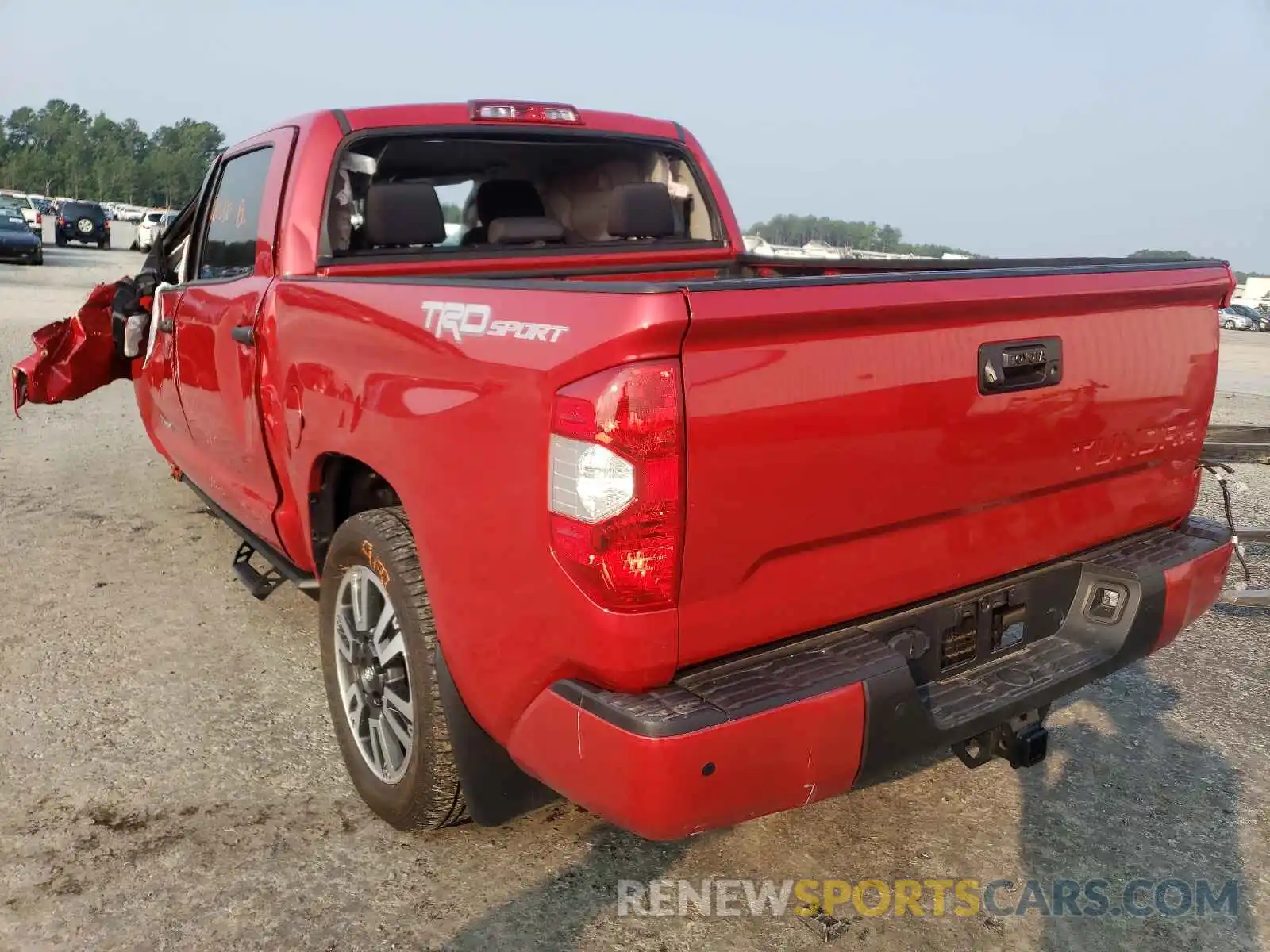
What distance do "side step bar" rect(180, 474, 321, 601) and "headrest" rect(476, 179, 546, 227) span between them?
5.32ft

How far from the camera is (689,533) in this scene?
6.54 feet

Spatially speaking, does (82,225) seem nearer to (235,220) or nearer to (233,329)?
(235,220)

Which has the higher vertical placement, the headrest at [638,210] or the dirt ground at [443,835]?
the headrest at [638,210]

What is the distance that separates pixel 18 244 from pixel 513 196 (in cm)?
2992

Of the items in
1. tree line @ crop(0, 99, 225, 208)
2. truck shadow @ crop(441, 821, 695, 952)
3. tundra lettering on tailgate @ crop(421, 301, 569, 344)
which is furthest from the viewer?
tree line @ crop(0, 99, 225, 208)

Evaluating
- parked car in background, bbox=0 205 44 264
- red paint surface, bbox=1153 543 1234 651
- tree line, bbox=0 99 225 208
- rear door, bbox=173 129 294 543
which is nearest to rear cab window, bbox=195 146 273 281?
rear door, bbox=173 129 294 543

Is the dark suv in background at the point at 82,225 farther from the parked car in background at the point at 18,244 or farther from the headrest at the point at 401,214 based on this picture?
the headrest at the point at 401,214

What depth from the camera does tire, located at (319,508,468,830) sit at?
2.59 metres

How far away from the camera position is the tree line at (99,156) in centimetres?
14238

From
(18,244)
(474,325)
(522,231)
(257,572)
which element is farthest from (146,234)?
(474,325)

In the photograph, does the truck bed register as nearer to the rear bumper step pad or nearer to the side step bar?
the rear bumper step pad

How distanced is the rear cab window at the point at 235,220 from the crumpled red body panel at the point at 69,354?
1629 millimetres

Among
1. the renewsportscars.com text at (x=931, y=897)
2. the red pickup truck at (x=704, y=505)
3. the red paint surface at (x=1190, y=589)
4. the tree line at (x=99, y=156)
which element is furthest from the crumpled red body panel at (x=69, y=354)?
the tree line at (x=99, y=156)

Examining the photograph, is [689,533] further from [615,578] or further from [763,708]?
[763,708]
